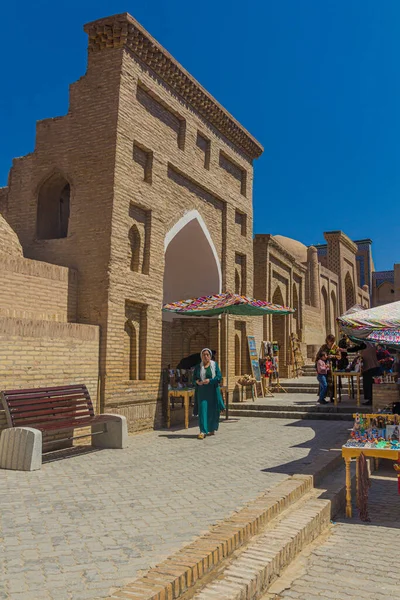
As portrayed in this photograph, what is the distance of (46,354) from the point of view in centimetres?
779

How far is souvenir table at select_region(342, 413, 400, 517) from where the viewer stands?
5281 millimetres

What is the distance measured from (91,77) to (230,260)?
19.2ft

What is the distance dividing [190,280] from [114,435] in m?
Answer: 6.83

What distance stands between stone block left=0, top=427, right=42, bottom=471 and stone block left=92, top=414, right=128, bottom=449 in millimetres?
1666

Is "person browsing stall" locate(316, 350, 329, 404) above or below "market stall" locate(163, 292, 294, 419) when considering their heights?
below

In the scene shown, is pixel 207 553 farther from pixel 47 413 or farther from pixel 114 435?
pixel 114 435

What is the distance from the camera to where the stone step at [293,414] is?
36.6 ft

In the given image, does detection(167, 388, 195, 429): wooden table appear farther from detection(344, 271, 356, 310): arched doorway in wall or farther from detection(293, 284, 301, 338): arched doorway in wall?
detection(344, 271, 356, 310): arched doorway in wall

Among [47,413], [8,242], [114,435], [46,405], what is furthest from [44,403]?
[8,242]

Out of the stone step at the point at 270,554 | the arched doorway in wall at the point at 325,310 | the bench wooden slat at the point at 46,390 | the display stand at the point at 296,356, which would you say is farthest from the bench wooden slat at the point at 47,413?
the arched doorway in wall at the point at 325,310

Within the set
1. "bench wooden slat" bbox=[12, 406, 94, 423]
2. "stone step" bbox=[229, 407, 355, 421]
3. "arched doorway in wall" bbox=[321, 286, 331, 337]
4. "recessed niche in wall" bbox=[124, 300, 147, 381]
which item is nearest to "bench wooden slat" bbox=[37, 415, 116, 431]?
"bench wooden slat" bbox=[12, 406, 94, 423]

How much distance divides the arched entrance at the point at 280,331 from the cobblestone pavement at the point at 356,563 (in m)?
14.4

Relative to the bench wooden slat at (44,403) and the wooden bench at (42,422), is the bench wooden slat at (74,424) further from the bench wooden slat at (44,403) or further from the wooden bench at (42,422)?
the bench wooden slat at (44,403)

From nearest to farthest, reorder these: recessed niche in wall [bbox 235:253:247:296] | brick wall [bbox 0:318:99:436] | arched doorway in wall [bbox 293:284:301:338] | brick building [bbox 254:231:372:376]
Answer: brick wall [bbox 0:318:99:436]
recessed niche in wall [bbox 235:253:247:296]
brick building [bbox 254:231:372:376]
arched doorway in wall [bbox 293:284:301:338]
